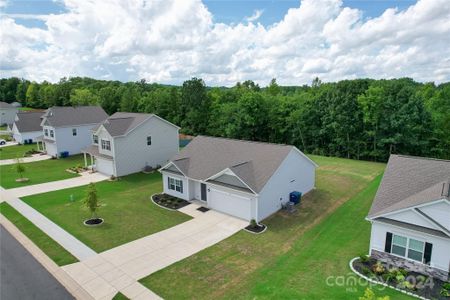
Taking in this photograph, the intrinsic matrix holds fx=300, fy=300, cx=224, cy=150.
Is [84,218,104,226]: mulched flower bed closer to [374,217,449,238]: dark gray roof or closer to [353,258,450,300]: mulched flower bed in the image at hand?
[353,258,450,300]: mulched flower bed

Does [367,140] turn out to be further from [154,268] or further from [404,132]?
[154,268]

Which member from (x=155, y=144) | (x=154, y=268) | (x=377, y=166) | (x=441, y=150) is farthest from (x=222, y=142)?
(x=441, y=150)

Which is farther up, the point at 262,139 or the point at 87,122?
the point at 87,122

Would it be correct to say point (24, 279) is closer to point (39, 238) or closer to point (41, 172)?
point (39, 238)

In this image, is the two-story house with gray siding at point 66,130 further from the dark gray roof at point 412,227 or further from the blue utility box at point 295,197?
the dark gray roof at point 412,227

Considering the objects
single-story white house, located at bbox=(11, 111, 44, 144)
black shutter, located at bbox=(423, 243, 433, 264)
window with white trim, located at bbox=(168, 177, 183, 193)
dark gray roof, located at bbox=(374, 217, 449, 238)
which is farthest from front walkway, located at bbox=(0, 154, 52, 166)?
black shutter, located at bbox=(423, 243, 433, 264)

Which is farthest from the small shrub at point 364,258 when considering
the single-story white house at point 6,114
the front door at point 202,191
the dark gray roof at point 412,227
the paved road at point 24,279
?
the single-story white house at point 6,114

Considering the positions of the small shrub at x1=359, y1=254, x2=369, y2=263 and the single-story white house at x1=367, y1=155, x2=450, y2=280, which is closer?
the single-story white house at x1=367, y1=155, x2=450, y2=280
